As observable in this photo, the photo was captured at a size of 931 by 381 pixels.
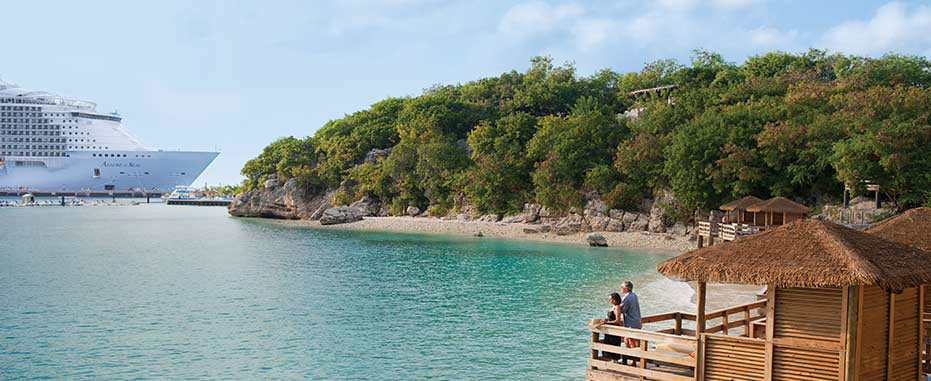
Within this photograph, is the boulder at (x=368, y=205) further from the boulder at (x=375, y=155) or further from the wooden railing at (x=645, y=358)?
the wooden railing at (x=645, y=358)

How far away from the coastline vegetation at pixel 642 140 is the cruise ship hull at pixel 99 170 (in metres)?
43.1

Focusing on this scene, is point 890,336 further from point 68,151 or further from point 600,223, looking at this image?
point 68,151

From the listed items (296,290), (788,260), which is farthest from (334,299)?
(788,260)

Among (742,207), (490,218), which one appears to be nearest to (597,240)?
(742,207)

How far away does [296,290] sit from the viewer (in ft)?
73.9

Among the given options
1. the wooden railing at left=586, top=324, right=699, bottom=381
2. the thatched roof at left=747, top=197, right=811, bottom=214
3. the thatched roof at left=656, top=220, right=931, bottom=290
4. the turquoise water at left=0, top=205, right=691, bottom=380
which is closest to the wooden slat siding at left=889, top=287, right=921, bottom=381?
the thatched roof at left=656, top=220, right=931, bottom=290

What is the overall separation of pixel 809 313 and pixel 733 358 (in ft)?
3.39

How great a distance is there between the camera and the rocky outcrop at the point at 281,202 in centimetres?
6719

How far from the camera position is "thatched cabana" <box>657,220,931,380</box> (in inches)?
317

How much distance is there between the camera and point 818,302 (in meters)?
8.35

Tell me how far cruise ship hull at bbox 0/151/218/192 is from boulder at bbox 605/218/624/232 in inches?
3378

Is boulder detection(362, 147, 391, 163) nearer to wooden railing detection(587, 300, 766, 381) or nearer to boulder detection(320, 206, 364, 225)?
boulder detection(320, 206, 364, 225)

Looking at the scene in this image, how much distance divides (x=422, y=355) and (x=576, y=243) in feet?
87.7

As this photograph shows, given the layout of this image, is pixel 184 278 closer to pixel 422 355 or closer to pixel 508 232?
pixel 422 355
